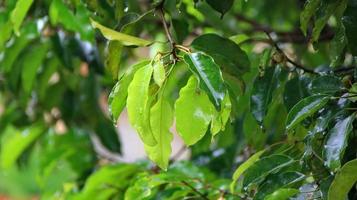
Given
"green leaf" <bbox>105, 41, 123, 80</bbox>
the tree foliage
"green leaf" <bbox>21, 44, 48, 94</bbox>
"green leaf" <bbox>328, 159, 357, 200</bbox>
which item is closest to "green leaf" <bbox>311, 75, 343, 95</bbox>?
the tree foliage

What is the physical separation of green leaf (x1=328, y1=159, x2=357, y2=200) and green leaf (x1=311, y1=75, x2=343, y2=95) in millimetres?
107

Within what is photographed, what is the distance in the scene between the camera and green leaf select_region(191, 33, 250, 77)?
2.82 feet

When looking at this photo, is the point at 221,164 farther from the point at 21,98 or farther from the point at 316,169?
the point at 316,169

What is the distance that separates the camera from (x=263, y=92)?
905mm

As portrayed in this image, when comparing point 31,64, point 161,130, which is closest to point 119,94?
point 161,130

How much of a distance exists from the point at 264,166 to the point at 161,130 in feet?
0.45

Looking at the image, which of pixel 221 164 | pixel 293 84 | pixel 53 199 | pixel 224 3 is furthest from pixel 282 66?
pixel 53 199

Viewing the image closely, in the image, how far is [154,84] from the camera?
737mm

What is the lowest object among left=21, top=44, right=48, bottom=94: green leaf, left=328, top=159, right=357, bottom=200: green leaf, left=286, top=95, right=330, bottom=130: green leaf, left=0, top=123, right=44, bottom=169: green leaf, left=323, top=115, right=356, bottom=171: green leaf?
left=0, top=123, right=44, bottom=169: green leaf

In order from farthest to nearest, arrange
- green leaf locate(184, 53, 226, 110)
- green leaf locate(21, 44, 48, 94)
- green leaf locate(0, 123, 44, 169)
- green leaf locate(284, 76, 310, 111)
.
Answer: green leaf locate(0, 123, 44, 169) → green leaf locate(21, 44, 48, 94) → green leaf locate(284, 76, 310, 111) → green leaf locate(184, 53, 226, 110)

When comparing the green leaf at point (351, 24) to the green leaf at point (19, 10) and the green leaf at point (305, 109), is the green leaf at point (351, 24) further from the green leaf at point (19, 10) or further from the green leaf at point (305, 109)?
the green leaf at point (19, 10)

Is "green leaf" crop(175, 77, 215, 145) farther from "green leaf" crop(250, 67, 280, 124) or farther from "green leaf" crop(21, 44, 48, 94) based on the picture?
"green leaf" crop(21, 44, 48, 94)

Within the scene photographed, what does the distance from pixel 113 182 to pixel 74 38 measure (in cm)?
36

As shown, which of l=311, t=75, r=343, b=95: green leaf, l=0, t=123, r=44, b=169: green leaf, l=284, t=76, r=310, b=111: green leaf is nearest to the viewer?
l=311, t=75, r=343, b=95: green leaf
